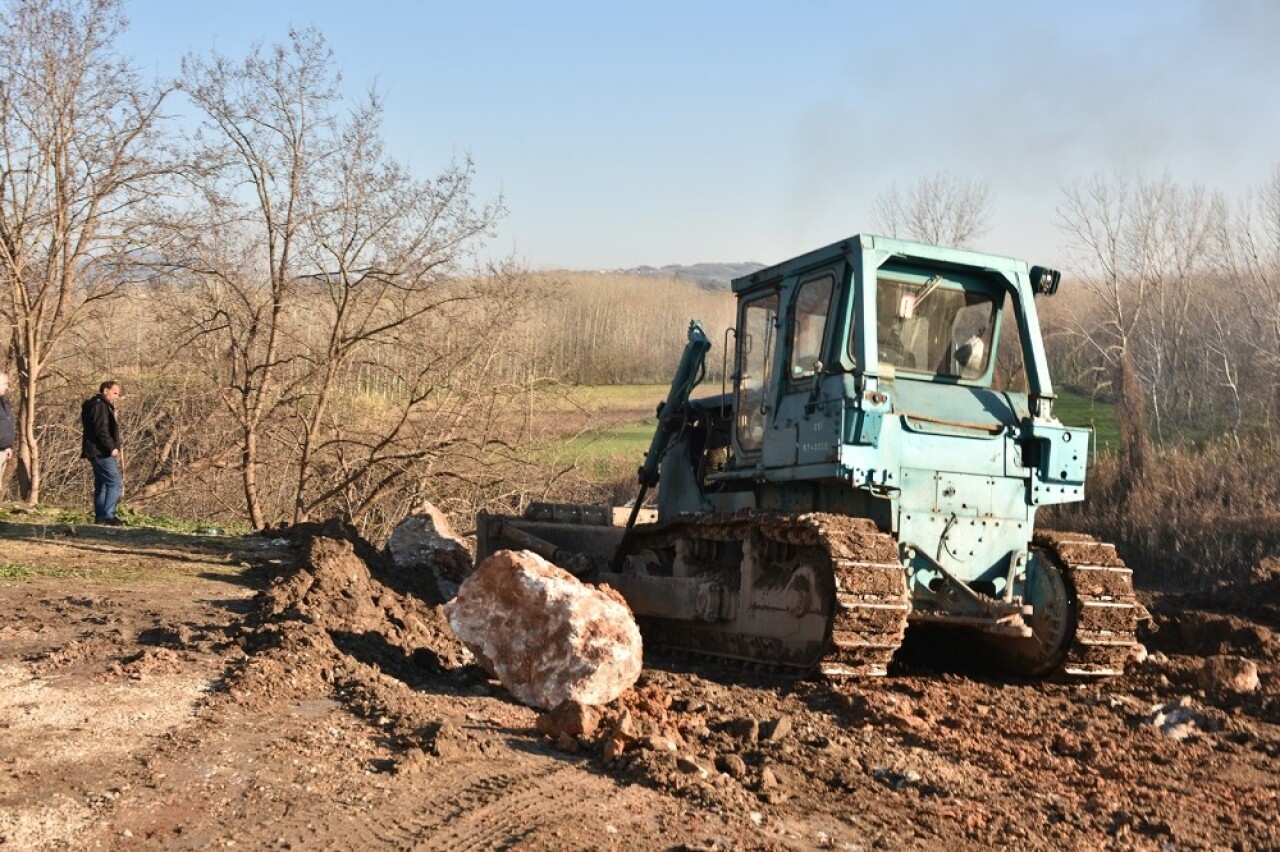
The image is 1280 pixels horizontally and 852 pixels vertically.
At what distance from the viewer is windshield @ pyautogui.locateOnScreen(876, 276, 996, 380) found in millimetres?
9031

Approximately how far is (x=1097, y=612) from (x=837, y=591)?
6.95 feet

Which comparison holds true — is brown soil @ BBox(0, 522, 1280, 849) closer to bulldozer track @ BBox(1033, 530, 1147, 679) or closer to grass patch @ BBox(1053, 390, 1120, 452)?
bulldozer track @ BBox(1033, 530, 1147, 679)

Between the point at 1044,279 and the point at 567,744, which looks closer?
the point at 567,744

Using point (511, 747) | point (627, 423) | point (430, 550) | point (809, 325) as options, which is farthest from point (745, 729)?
point (627, 423)

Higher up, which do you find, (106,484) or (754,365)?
(754,365)

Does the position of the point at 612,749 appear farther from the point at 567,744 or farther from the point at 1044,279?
the point at 1044,279

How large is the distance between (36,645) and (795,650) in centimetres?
462

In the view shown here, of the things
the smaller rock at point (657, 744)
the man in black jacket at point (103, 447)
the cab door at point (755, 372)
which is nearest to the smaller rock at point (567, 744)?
the smaller rock at point (657, 744)

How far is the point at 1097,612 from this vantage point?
882cm

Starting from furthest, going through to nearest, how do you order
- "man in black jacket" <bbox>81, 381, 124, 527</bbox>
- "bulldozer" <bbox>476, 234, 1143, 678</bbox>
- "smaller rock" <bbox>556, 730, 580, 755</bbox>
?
1. "man in black jacket" <bbox>81, 381, 124, 527</bbox>
2. "bulldozer" <bbox>476, 234, 1143, 678</bbox>
3. "smaller rock" <bbox>556, 730, 580, 755</bbox>

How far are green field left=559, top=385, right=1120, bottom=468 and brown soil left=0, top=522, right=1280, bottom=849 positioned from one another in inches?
316

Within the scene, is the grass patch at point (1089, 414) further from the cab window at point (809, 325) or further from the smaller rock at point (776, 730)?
the smaller rock at point (776, 730)

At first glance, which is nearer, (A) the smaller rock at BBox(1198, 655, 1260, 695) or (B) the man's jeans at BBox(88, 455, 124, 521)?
(A) the smaller rock at BBox(1198, 655, 1260, 695)

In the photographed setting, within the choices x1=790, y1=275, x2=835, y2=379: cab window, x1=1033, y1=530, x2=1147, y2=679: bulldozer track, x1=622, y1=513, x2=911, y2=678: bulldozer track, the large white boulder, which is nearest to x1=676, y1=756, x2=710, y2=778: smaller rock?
the large white boulder
